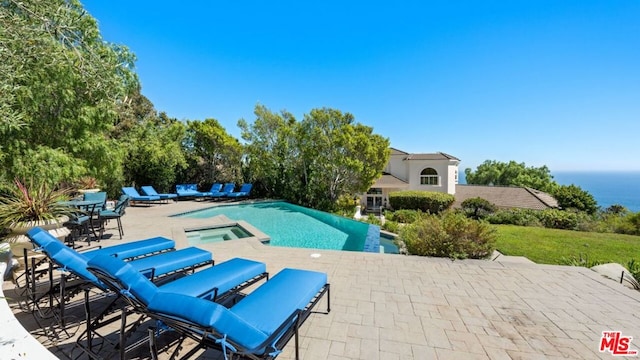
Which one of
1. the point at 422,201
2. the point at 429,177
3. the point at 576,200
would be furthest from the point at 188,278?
the point at 576,200

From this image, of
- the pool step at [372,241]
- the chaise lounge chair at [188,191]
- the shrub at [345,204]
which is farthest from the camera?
the shrub at [345,204]

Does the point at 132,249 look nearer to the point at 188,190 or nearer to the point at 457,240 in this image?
the point at 457,240

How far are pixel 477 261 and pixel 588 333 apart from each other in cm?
247

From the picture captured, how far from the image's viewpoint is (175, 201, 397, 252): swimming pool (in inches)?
345

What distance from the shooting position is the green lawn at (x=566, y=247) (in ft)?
29.2

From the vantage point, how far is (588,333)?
306 cm

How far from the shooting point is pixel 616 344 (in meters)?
2.86

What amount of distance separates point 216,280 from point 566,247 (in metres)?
14.0

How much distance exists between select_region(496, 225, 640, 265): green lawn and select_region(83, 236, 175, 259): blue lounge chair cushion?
10242 mm

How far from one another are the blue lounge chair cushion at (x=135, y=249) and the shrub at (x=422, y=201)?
71.4 feet

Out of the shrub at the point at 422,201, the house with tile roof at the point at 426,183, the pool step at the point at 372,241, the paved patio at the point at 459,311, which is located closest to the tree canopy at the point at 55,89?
the paved patio at the point at 459,311

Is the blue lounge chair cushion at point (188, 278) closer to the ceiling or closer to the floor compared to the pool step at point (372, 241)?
closer to the ceiling

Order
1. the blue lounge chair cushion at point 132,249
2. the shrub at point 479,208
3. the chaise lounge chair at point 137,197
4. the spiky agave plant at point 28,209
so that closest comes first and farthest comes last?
the blue lounge chair cushion at point 132,249
the spiky agave plant at point 28,209
the chaise lounge chair at point 137,197
the shrub at point 479,208

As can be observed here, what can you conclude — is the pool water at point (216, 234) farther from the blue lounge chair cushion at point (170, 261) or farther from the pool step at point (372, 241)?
the blue lounge chair cushion at point (170, 261)
